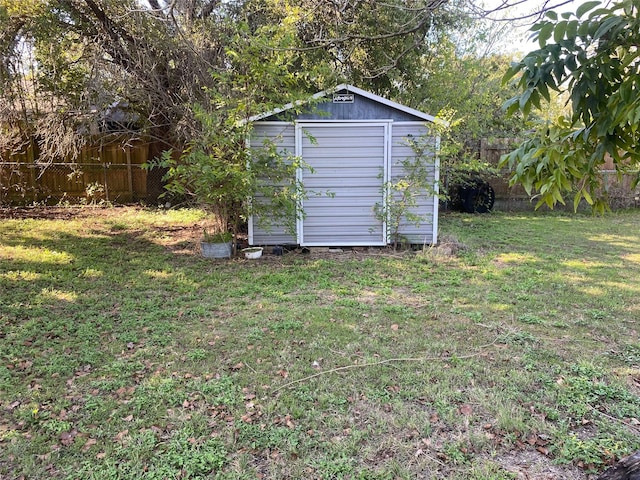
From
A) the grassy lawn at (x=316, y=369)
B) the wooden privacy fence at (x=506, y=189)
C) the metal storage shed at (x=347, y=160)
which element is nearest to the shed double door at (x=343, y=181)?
the metal storage shed at (x=347, y=160)

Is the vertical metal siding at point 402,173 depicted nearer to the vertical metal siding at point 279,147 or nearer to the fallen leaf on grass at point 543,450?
the vertical metal siding at point 279,147

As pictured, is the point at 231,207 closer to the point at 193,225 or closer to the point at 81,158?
the point at 193,225

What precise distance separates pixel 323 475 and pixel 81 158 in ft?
38.8

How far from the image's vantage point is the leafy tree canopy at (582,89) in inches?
49.8

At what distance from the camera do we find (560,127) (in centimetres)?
154

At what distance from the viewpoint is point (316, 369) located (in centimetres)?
327

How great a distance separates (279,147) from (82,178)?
7.33 metres

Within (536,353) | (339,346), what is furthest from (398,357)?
(536,353)

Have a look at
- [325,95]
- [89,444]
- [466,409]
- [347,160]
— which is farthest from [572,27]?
[347,160]

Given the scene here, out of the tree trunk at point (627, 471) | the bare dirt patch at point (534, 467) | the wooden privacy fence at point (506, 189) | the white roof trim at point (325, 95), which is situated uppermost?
the white roof trim at point (325, 95)

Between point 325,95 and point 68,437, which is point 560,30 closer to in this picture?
point 68,437

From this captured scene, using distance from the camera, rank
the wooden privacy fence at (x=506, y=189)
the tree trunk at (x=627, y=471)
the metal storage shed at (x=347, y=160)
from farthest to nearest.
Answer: the wooden privacy fence at (x=506, y=189) → the metal storage shed at (x=347, y=160) → the tree trunk at (x=627, y=471)

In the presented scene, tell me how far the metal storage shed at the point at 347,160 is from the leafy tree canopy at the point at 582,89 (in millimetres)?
5353

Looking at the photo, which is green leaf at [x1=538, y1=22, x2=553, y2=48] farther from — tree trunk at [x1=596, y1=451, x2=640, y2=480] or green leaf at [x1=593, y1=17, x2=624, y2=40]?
tree trunk at [x1=596, y1=451, x2=640, y2=480]
